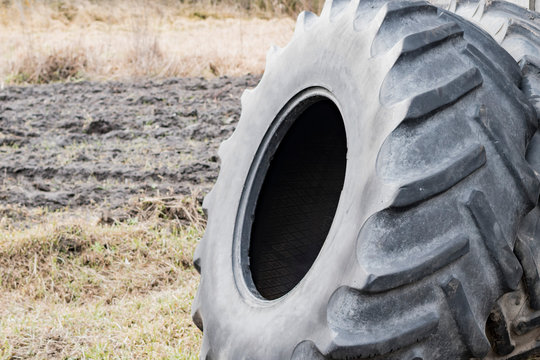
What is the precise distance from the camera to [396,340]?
1.35 metres

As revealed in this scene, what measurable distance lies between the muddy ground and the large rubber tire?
103 inches

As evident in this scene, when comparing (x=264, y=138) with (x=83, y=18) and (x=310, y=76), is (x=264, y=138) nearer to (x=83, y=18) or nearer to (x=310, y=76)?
(x=310, y=76)

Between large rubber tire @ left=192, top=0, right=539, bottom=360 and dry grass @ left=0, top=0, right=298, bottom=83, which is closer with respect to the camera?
large rubber tire @ left=192, top=0, right=539, bottom=360

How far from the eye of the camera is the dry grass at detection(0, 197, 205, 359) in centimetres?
253

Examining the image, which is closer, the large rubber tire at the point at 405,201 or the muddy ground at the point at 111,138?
the large rubber tire at the point at 405,201

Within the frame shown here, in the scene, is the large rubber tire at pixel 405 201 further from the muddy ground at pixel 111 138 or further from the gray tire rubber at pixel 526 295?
the muddy ground at pixel 111 138

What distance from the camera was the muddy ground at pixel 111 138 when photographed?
4.71 meters

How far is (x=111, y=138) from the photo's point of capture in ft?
20.1

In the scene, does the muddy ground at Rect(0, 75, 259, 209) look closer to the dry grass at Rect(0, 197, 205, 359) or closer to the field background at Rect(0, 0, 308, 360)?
the field background at Rect(0, 0, 308, 360)

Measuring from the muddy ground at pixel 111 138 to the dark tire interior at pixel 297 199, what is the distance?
1.93 meters

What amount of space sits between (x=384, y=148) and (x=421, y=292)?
326 mm

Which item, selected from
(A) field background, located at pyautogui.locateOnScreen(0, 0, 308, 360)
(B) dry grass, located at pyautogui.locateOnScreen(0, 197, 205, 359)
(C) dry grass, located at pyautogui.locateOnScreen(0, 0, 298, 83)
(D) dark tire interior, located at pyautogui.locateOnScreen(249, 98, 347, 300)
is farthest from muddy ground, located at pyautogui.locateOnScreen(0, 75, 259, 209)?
(D) dark tire interior, located at pyautogui.locateOnScreen(249, 98, 347, 300)

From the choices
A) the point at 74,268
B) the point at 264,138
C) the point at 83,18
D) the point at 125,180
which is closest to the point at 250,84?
the point at 125,180

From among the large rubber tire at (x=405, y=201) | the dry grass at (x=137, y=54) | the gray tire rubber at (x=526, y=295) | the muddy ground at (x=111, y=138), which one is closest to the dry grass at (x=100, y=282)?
the muddy ground at (x=111, y=138)
